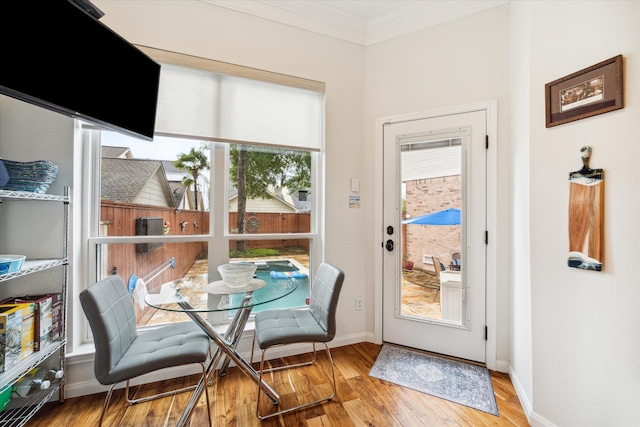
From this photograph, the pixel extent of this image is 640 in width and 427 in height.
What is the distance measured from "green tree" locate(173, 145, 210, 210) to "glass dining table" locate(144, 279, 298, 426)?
798 mm

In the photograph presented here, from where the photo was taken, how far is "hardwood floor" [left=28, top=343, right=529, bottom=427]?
164cm

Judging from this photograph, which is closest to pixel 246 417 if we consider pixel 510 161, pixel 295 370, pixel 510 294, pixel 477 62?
pixel 295 370

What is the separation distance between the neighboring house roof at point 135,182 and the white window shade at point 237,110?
335 mm

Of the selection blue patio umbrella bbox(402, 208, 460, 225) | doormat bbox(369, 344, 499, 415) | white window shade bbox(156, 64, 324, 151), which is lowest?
doormat bbox(369, 344, 499, 415)

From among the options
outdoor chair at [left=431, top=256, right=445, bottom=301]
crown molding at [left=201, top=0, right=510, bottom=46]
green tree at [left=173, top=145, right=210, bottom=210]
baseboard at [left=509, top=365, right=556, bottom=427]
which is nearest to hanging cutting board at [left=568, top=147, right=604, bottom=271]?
baseboard at [left=509, top=365, right=556, bottom=427]

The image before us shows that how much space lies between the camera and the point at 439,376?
2090 mm

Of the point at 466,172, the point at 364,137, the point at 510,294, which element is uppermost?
the point at 364,137

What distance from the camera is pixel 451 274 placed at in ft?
7.82

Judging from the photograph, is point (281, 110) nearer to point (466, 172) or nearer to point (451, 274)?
point (466, 172)

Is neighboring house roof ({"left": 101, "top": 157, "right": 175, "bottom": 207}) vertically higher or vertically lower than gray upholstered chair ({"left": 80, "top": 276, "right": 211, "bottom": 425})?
higher

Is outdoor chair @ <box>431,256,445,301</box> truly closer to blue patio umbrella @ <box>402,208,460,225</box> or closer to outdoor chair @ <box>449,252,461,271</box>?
outdoor chair @ <box>449,252,461,271</box>

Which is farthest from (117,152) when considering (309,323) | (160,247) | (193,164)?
(309,323)

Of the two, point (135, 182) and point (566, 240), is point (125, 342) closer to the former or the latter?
point (135, 182)

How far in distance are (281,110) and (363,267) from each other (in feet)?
5.44
